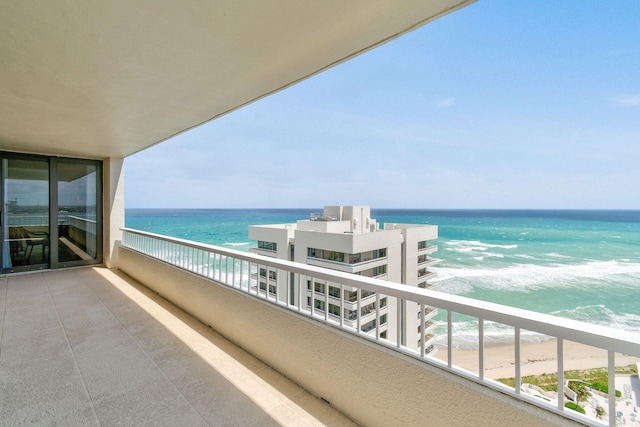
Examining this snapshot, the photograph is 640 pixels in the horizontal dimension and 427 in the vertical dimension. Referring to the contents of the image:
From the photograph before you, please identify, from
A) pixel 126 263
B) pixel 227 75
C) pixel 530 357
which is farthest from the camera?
pixel 530 357

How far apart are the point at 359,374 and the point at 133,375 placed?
165 cm

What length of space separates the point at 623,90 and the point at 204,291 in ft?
110

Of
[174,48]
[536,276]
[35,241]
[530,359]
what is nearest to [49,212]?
[35,241]

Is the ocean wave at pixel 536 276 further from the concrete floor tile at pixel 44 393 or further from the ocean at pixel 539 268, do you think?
the concrete floor tile at pixel 44 393

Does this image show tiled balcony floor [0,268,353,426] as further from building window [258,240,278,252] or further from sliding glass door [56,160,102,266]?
building window [258,240,278,252]

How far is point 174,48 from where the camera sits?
169 cm

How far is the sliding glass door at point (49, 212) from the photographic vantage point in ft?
15.8

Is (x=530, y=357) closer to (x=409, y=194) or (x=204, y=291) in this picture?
(x=204, y=291)

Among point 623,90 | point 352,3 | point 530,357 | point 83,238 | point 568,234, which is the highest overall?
point 623,90

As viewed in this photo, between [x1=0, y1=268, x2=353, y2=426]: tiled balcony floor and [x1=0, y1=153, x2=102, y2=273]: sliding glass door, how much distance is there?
7.36ft

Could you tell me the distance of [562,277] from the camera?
55.0ft

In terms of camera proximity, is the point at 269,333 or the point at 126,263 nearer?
the point at 269,333

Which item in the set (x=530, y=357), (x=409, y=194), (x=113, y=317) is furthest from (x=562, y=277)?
(x=113, y=317)

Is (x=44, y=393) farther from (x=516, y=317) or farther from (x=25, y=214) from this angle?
(x=25, y=214)
